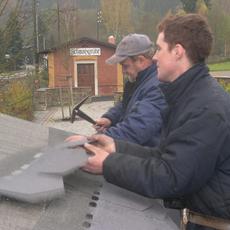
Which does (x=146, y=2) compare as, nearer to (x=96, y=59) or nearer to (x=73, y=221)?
(x=96, y=59)

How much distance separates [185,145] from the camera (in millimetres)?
1771

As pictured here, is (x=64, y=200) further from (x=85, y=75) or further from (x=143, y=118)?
(x=85, y=75)

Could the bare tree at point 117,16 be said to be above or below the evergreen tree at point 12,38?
below

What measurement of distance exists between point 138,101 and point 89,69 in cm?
3263

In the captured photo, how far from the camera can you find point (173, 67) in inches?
81.0

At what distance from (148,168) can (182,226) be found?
45 cm

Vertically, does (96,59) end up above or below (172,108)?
below

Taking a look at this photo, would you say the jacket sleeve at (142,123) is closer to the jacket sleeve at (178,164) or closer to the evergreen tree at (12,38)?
the jacket sleeve at (178,164)

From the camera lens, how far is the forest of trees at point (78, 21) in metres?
8.20

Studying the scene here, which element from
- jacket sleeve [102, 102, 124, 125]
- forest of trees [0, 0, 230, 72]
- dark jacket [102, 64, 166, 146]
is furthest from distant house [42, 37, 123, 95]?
dark jacket [102, 64, 166, 146]

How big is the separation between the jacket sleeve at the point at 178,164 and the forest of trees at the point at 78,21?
82cm

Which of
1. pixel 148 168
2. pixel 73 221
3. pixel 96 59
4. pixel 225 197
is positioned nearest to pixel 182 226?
pixel 225 197

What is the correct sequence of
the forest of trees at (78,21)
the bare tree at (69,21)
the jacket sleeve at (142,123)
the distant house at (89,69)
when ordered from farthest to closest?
the distant house at (89,69) < the bare tree at (69,21) < the forest of trees at (78,21) < the jacket sleeve at (142,123)

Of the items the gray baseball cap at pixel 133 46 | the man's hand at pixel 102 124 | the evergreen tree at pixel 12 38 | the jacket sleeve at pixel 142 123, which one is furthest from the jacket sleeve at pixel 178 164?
the evergreen tree at pixel 12 38
